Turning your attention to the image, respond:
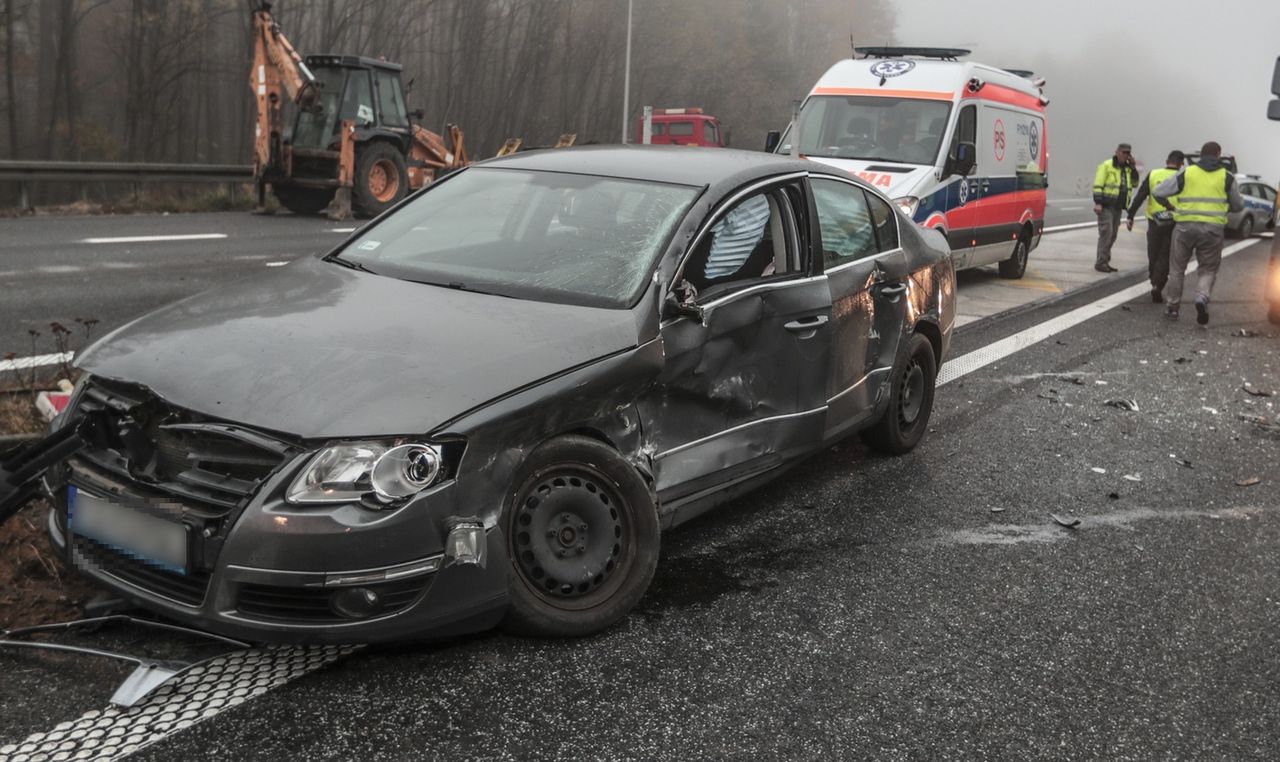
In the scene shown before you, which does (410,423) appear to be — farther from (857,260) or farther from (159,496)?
(857,260)

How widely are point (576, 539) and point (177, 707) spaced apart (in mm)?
1214

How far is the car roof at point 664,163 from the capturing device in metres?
4.64

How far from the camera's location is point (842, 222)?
17.5 ft

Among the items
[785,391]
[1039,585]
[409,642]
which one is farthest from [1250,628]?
[409,642]

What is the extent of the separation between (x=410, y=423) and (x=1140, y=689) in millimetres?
2328

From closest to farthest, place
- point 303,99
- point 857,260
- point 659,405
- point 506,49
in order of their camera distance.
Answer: point 659,405 < point 857,260 < point 303,99 < point 506,49

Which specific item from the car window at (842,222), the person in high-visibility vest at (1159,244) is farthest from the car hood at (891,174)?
the car window at (842,222)

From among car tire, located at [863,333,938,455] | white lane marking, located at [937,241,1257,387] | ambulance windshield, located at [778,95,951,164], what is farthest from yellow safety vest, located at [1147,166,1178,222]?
car tire, located at [863,333,938,455]

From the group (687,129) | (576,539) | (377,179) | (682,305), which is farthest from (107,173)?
(576,539)

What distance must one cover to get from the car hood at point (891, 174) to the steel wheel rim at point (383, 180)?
1024cm

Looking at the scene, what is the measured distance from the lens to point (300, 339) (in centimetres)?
351

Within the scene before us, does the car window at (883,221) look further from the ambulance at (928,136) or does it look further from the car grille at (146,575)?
the ambulance at (928,136)

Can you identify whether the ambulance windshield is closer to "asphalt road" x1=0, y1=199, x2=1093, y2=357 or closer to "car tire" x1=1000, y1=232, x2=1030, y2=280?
"car tire" x1=1000, y1=232, x2=1030, y2=280

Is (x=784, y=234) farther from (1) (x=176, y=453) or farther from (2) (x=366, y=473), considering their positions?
(1) (x=176, y=453)
